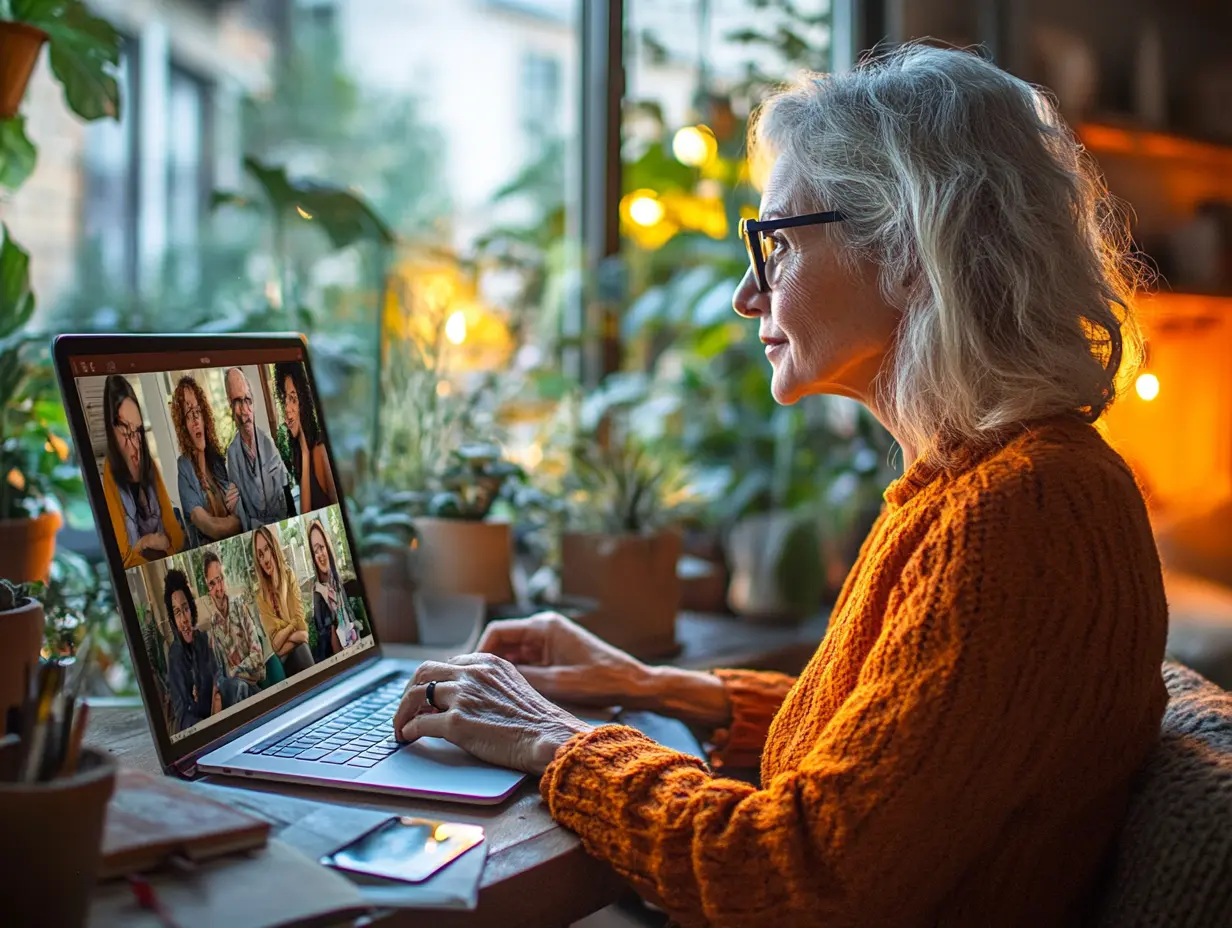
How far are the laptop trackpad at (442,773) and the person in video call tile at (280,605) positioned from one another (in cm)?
16

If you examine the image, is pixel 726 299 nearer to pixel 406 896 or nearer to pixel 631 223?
pixel 631 223

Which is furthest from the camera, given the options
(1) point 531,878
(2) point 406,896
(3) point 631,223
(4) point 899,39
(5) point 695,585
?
(4) point 899,39

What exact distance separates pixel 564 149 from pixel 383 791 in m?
1.85

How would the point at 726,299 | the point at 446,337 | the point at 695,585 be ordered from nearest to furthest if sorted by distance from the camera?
the point at 446,337 < the point at 695,585 < the point at 726,299

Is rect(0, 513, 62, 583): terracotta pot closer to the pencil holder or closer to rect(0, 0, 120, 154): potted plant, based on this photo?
rect(0, 0, 120, 154): potted plant

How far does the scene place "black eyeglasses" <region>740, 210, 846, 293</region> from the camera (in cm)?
121

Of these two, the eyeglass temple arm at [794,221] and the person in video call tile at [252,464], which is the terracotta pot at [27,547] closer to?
the person in video call tile at [252,464]

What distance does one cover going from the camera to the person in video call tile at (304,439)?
1.23 metres

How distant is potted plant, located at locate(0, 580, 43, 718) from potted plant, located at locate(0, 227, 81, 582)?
33cm

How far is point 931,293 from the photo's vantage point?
1132 millimetres

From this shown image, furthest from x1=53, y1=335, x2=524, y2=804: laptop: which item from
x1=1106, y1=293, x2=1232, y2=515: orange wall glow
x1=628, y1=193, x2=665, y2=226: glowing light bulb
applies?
x1=1106, y1=293, x2=1232, y2=515: orange wall glow

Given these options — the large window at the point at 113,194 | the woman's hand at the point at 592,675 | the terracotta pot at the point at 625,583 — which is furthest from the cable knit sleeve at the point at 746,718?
the large window at the point at 113,194

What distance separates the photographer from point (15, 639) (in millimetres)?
999

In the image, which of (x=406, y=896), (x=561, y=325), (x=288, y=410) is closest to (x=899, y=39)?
(x=561, y=325)
